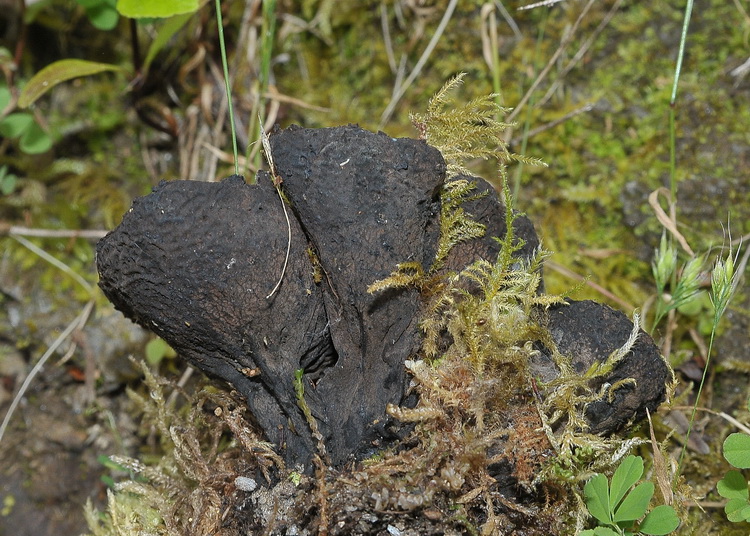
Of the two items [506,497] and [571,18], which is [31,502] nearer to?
[506,497]

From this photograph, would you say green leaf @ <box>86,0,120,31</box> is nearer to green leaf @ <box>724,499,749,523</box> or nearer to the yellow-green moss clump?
the yellow-green moss clump

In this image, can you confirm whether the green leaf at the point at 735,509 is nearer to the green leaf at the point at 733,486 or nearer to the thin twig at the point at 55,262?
the green leaf at the point at 733,486

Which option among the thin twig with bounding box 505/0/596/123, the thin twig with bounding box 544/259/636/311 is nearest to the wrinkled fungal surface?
the thin twig with bounding box 544/259/636/311

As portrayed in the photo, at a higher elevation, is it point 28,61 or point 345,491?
point 28,61

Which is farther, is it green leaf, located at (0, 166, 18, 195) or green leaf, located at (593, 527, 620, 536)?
green leaf, located at (0, 166, 18, 195)

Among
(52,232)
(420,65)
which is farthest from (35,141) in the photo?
(420,65)

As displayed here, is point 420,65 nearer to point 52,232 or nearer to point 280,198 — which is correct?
point 280,198

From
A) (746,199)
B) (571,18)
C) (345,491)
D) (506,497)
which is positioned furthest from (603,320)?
(571,18)
